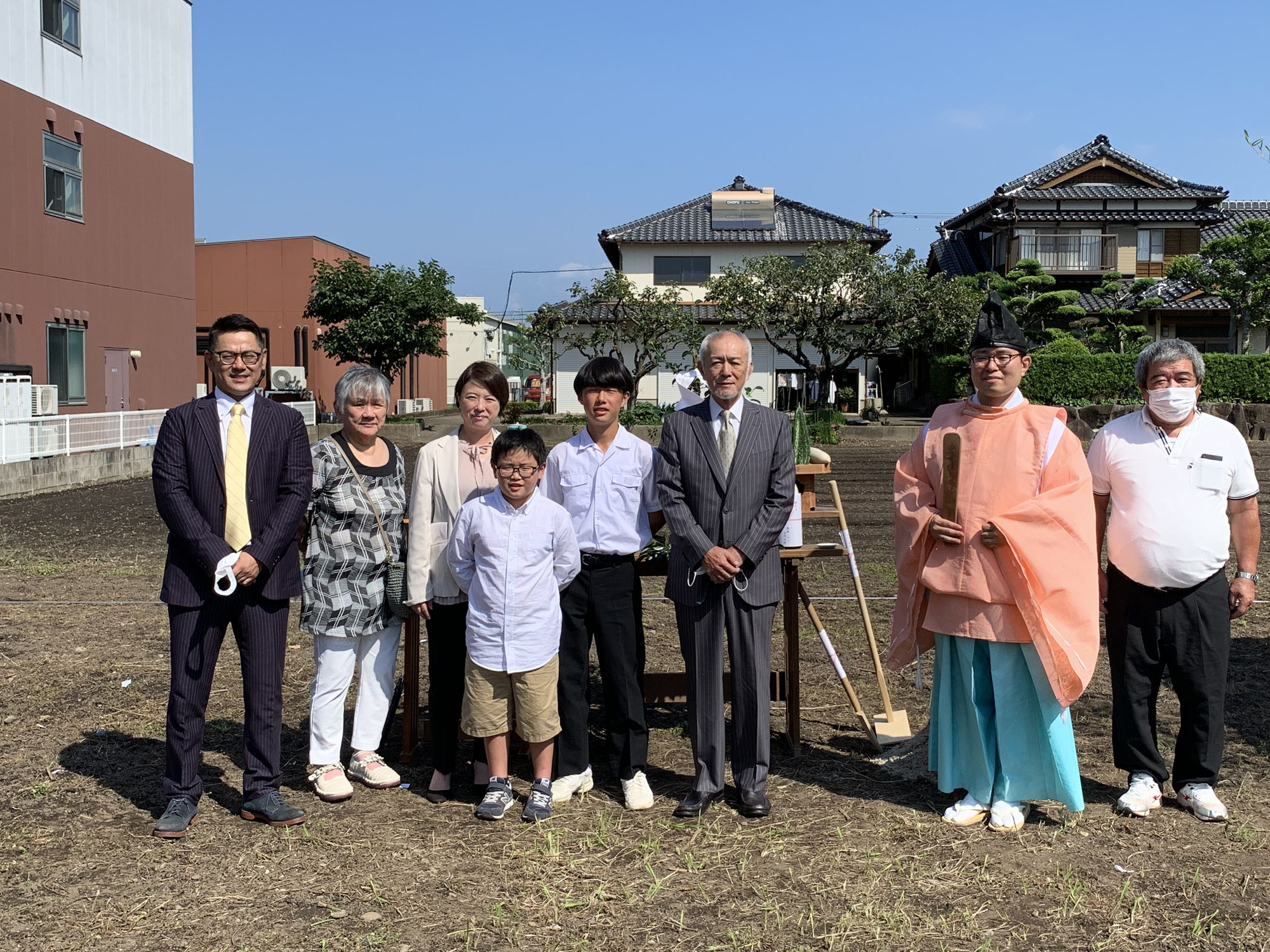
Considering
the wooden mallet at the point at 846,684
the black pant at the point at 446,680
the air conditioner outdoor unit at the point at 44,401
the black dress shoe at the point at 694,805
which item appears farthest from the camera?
the air conditioner outdoor unit at the point at 44,401

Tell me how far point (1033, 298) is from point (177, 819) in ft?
97.0

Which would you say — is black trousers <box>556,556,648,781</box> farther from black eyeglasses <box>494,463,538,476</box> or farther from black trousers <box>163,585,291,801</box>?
black trousers <box>163,585,291,801</box>

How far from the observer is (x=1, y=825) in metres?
3.99

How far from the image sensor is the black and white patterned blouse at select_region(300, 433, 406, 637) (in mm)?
4203

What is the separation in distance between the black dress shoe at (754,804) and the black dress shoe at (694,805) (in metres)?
0.10

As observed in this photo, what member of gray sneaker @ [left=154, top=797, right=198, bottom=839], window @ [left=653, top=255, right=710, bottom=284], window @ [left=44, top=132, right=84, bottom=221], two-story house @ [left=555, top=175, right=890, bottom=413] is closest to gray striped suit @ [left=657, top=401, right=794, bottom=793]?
gray sneaker @ [left=154, top=797, right=198, bottom=839]

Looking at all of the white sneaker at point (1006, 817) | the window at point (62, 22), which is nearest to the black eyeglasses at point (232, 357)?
the white sneaker at point (1006, 817)

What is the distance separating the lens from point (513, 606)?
4031 millimetres

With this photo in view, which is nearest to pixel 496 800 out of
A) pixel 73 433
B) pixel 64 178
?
pixel 73 433

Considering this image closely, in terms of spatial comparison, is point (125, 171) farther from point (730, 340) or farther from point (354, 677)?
point (730, 340)

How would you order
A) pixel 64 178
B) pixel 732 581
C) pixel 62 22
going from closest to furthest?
pixel 732 581
pixel 62 22
pixel 64 178

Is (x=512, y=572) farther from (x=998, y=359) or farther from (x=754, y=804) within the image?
(x=998, y=359)

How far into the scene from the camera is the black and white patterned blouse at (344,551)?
420cm

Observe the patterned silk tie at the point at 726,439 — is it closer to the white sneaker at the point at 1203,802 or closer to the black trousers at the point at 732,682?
the black trousers at the point at 732,682
